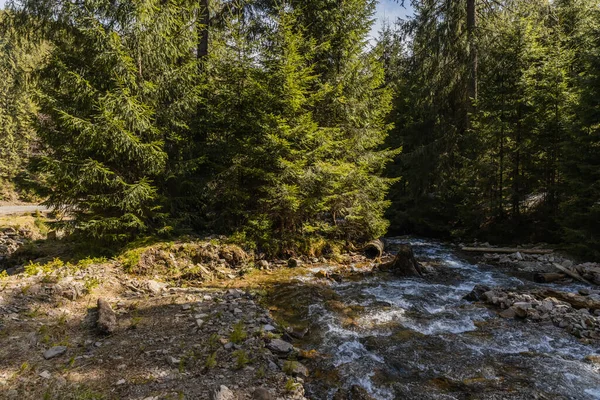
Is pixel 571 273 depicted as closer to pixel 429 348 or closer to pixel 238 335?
pixel 429 348

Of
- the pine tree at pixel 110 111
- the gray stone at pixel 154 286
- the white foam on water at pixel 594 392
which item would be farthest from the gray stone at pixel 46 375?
the white foam on water at pixel 594 392

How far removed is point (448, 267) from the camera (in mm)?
11875

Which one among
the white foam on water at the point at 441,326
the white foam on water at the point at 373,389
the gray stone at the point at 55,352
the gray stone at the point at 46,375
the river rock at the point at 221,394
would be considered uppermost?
the gray stone at the point at 55,352

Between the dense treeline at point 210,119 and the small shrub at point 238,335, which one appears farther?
the dense treeline at point 210,119

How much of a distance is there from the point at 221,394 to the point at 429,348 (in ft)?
13.6

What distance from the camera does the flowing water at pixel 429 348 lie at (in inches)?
193

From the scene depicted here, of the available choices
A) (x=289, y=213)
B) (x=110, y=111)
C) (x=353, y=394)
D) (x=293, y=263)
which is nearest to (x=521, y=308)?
(x=353, y=394)

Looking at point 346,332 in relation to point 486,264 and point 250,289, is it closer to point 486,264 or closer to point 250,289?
point 250,289

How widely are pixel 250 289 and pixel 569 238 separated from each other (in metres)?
12.0

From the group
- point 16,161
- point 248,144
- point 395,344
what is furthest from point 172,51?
point 16,161

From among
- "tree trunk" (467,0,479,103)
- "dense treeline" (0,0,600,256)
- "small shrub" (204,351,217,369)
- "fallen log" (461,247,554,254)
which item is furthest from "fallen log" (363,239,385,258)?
"tree trunk" (467,0,479,103)

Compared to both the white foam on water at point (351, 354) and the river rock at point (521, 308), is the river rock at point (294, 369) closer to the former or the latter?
the white foam on water at point (351, 354)

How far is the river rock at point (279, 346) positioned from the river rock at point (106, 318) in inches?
119

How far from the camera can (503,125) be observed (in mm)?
13844
